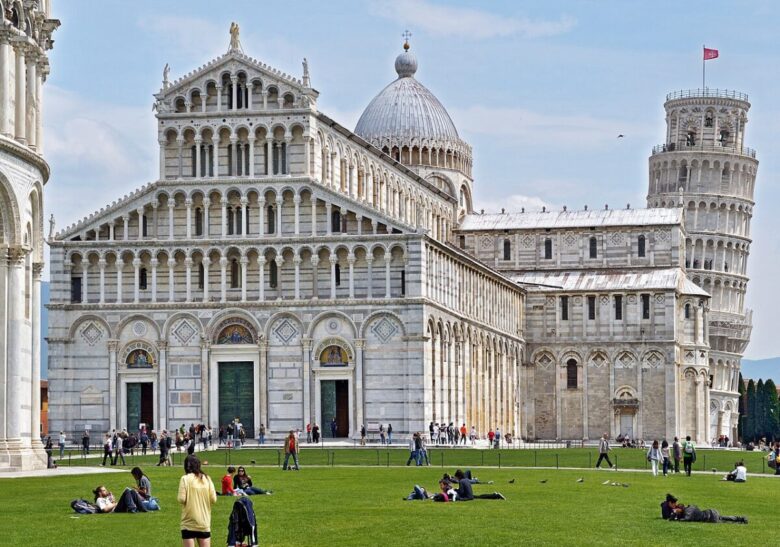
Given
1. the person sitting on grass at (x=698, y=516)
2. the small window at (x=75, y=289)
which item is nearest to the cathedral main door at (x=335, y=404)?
the small window at (x=75, y=289)

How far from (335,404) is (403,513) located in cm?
5240

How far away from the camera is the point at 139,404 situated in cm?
9506

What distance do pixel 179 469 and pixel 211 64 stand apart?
118 ft

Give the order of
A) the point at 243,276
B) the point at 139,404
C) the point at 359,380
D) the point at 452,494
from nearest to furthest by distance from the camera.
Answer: the point at 452,494 < the point at 359,380 < the point at 243,276 < the point at 139,404

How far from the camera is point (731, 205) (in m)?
160

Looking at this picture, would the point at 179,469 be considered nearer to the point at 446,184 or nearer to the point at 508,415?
the point at 508,415

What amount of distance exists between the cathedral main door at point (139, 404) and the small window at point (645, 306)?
131ft

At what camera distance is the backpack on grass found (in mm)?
40741

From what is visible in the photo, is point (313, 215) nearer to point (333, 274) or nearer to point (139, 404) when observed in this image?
point (333, 274)


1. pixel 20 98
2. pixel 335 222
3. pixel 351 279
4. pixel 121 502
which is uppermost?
pixel 20 98

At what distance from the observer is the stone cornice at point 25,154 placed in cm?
5053

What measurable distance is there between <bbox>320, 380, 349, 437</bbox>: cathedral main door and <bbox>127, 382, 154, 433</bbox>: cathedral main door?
369 inches

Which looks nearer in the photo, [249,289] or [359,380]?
[359,380]

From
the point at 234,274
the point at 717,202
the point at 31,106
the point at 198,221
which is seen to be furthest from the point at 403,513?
the point at 717,202
